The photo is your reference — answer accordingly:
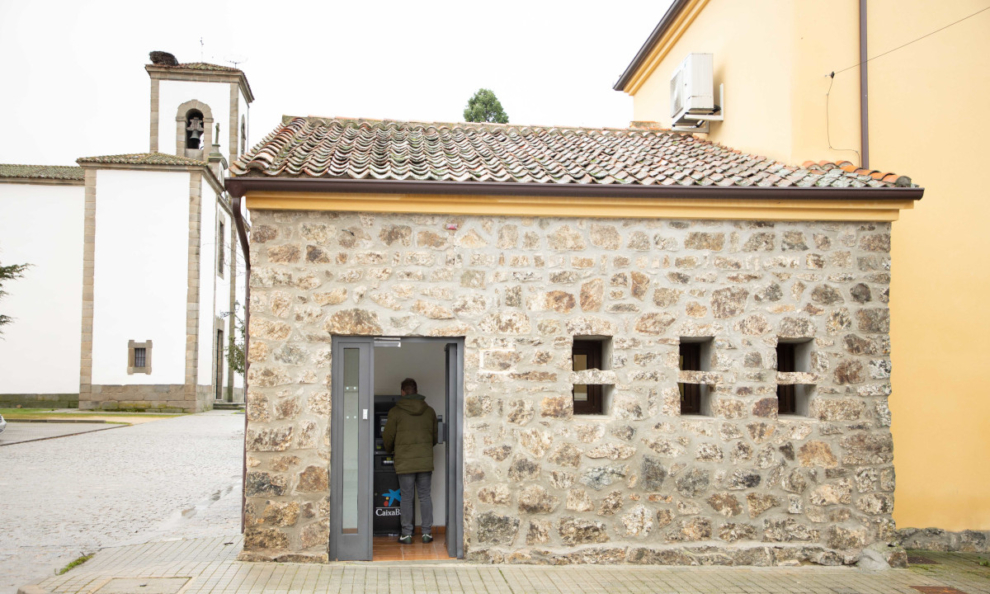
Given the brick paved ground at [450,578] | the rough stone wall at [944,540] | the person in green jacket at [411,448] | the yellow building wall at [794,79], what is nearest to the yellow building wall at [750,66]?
the yellow building wall at [794,79]

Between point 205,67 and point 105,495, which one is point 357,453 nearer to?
point 105,495

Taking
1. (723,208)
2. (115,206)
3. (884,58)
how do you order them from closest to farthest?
1. (723,208)
2. (884,58)
3. (115,206)

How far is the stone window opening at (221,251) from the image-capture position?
32188 millimetres

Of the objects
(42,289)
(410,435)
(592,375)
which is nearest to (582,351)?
(592,375)

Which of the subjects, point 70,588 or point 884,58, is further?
point 884,58

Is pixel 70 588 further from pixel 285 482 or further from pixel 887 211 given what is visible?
pixel 887 211

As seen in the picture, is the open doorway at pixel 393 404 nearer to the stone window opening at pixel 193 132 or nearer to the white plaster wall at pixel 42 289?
the white plaster wall at pixel 42 289

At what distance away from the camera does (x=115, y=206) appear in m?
28.8

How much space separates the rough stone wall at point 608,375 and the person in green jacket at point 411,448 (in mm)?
861

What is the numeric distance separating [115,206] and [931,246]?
89.5 ft

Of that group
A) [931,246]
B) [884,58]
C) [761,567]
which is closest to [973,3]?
[884,58]

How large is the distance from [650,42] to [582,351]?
23.9 feet

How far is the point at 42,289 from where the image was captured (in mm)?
29781

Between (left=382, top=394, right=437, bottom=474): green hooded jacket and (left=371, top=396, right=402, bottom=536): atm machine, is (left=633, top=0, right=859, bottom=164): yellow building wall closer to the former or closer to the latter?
(left=382, top=394, right=437, bottom=474): green hooded jacket
